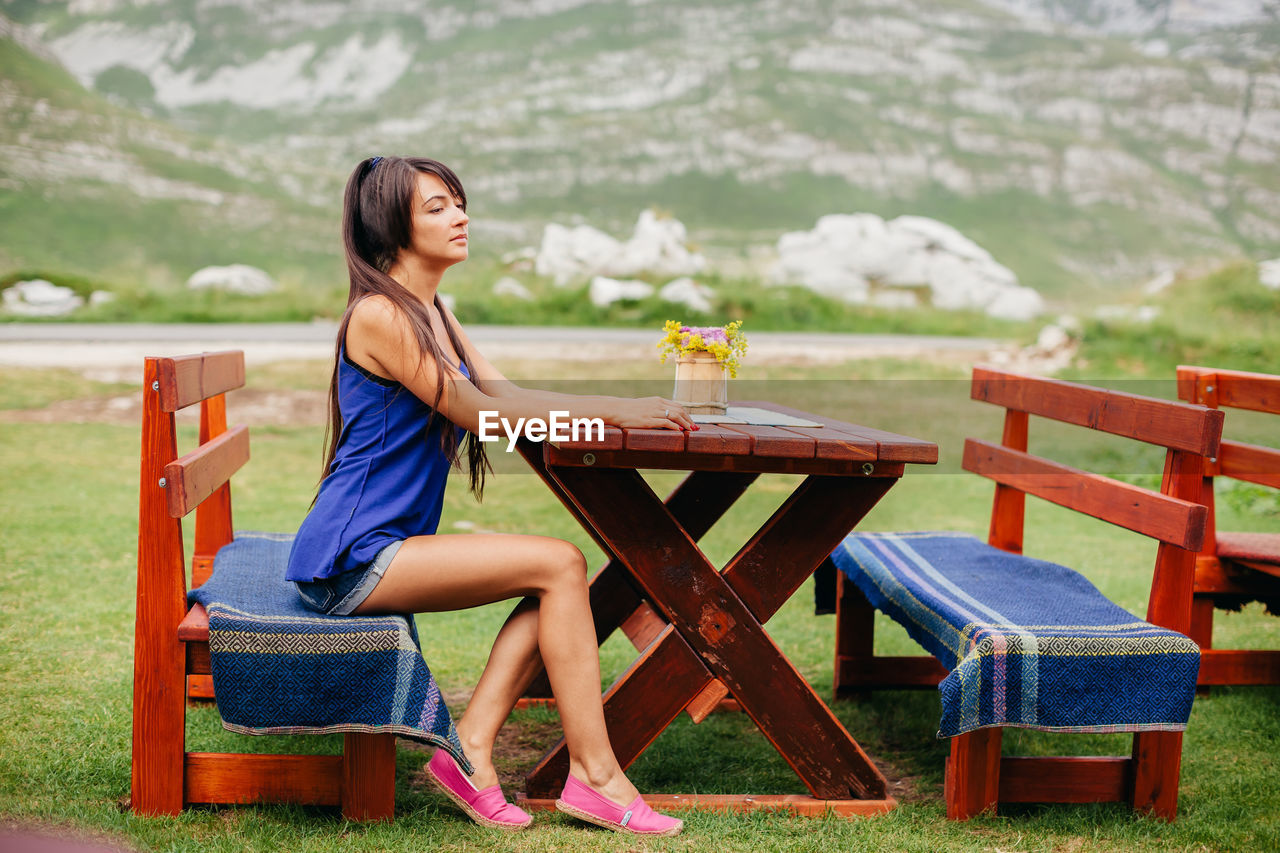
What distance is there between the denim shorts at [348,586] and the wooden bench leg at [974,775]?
1477mm

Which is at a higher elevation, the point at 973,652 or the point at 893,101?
the point at 893,101

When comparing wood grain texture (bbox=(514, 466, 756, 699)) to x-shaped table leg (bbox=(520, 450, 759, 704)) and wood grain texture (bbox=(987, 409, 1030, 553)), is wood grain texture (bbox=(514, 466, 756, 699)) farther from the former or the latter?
wood grain texture (bbox=(987, 409, 1030, 553))

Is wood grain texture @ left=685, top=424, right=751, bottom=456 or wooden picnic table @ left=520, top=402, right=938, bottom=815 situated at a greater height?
wood grain texture @ left=685, top=424, right=751, bottom=456

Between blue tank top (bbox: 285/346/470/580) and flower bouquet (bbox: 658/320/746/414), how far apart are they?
2.35 ft

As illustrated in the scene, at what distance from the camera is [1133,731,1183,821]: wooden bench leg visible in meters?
2.84

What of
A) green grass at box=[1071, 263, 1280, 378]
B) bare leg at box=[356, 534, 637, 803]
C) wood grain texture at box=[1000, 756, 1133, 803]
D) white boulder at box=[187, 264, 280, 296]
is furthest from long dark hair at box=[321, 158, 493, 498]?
white boulder at box=[187, 264, 280, 296]

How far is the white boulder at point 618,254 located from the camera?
75.9 ft

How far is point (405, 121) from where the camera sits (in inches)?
2623

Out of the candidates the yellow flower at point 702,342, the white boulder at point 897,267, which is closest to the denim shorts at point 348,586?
the yellow flower at point 702,342

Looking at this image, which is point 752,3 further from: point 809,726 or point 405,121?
point 809,726

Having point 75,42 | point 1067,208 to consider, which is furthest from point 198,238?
point 1067,208

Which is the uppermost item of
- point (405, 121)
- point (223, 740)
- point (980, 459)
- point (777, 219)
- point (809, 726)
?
point (405, 121)

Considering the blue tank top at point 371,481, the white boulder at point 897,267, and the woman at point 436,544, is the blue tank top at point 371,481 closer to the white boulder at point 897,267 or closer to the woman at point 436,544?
the woman at point 436,544

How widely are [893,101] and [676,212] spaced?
2533 centimetres
